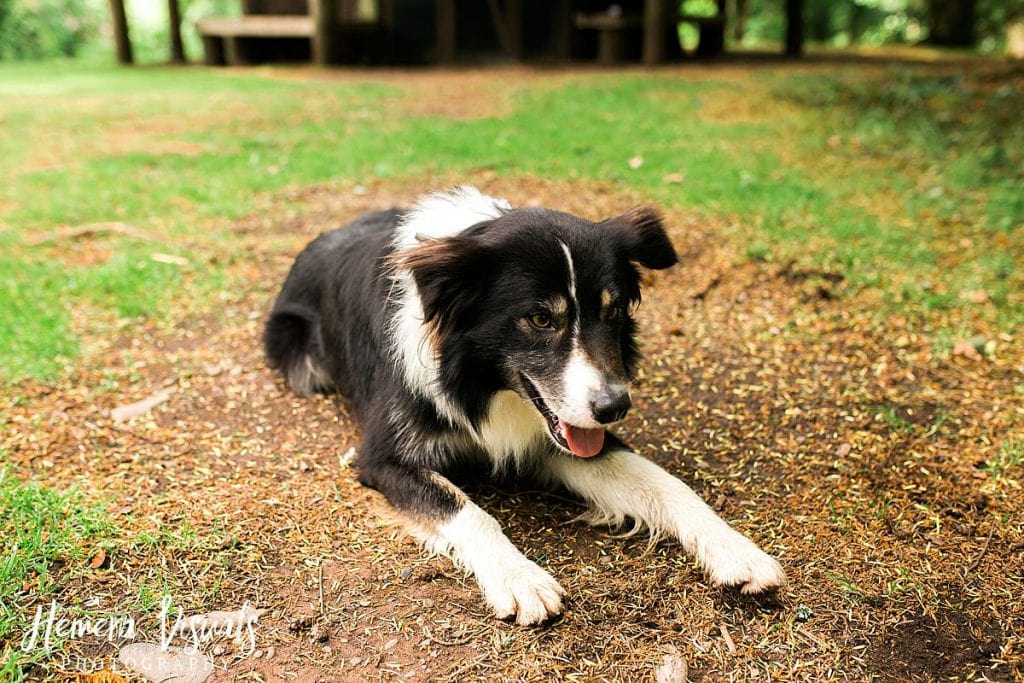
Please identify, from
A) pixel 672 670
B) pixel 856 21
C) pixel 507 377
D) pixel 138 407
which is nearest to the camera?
pixel 672 670

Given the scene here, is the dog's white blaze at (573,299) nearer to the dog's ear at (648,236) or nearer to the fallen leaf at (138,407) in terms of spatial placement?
the dog's ear at (648,236)

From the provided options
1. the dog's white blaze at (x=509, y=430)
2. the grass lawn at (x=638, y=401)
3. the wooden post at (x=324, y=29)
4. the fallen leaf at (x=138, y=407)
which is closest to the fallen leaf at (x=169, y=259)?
the grass lawn at (x=638, y=401)

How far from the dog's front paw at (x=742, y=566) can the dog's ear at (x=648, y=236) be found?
124cm

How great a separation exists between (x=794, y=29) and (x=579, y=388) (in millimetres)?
19471

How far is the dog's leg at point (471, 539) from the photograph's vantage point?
9.86 feet

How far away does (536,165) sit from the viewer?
8.84 metres

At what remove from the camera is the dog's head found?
3096mm

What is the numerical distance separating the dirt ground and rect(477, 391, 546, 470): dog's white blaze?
245 millimetres

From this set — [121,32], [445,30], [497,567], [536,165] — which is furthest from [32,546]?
[121,32]

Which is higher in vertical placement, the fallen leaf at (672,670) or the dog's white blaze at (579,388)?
the dog's white blaze at (579,388)

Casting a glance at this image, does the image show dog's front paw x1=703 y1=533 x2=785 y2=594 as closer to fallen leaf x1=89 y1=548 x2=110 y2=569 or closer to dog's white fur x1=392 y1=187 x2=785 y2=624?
dog's white fur x1=392 y1=187 x2=785 y2=624

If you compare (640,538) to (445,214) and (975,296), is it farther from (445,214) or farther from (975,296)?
(975,296)

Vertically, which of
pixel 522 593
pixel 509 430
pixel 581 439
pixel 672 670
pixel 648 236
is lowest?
pixel 672 670

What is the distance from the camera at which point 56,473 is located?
3.80 meters
